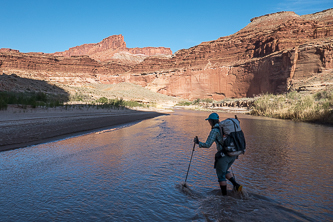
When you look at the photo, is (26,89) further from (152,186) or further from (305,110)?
(305,110)

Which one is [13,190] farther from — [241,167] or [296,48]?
[296,48]

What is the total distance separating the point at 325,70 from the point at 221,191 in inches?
1886

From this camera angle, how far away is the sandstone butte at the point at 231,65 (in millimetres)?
49031

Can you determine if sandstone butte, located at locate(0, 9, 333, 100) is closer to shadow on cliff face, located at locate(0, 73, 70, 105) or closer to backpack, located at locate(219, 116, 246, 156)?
shadow on cliff face, located at locate(0, 73, 70, 105)

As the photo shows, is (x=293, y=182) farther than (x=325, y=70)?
No

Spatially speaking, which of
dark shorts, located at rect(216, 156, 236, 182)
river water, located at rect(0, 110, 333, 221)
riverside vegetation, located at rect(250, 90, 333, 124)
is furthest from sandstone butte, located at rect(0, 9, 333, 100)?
dark shorts, located at rect(216, 156, 236, 182)

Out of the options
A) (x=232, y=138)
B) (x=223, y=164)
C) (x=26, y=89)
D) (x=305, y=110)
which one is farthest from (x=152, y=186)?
(x=26, y=89)

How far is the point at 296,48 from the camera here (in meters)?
48.9

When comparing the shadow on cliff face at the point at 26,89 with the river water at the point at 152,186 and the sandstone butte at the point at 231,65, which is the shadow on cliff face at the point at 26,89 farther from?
the sandstone butte at the point at 231,65

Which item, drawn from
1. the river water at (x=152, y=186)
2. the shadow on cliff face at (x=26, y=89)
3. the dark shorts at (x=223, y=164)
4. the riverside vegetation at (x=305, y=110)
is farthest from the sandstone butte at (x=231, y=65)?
the dark shorts at (x=223, y=164)

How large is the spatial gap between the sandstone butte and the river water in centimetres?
4319

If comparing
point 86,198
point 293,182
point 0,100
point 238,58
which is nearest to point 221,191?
point 293,182

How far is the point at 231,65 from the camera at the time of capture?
232 ft

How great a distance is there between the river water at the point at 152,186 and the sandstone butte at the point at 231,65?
43186 mm
